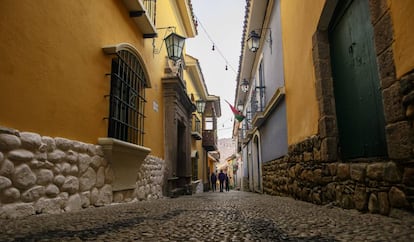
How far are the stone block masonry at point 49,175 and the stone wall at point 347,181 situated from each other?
113 inches

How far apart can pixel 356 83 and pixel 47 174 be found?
3.35 m

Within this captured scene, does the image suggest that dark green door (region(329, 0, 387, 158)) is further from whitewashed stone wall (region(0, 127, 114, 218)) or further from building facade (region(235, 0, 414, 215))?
whitewashed stone wall (region(0, 127, 114, 218))

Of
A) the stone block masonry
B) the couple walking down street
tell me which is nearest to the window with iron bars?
the stone block masonry

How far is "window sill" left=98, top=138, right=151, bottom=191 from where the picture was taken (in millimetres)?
3980

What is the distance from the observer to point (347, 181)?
3.07 m

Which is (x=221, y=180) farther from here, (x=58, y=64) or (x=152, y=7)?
(x=58, y=64)

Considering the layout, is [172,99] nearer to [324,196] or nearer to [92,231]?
[324,196]

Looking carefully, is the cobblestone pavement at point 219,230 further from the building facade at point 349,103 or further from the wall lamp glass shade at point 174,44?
the wall lamp glass shade at point 174,44

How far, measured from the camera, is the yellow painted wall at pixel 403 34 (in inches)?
80.8

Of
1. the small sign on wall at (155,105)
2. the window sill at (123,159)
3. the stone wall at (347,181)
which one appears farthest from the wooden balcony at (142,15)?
the stone wall at (347,181)

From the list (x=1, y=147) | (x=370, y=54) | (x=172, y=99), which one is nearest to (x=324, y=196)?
(x=370, y=54)

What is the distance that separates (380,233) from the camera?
5.88 ft

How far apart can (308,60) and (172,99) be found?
404 centimetres

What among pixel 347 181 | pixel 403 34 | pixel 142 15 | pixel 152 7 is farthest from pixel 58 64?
pixel 152 7
